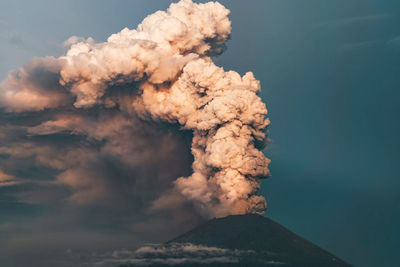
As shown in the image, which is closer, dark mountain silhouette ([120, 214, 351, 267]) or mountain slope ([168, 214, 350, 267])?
dark mountain silhouette ([120, 214, 351, 267])

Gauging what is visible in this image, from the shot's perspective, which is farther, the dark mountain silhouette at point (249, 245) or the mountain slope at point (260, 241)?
the mountain slope at point (260, 241)

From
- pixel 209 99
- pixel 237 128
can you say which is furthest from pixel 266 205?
pixel 209 99

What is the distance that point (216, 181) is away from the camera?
64.3m

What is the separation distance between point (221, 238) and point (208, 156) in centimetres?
911

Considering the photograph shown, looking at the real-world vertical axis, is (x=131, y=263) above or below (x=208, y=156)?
below

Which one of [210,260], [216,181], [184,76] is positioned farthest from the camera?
[184,76]

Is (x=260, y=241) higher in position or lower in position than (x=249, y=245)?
higher

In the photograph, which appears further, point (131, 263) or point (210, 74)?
point (210, 74)

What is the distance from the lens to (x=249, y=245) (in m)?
64.5

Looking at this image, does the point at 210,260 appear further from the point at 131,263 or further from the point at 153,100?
the point at 153,100

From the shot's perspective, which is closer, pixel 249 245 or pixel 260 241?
pixel 249 245

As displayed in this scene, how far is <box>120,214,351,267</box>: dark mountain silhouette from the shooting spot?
6078cm

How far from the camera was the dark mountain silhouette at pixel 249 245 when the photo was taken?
6078cm

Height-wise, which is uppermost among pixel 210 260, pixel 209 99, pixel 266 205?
pixel 209 99
